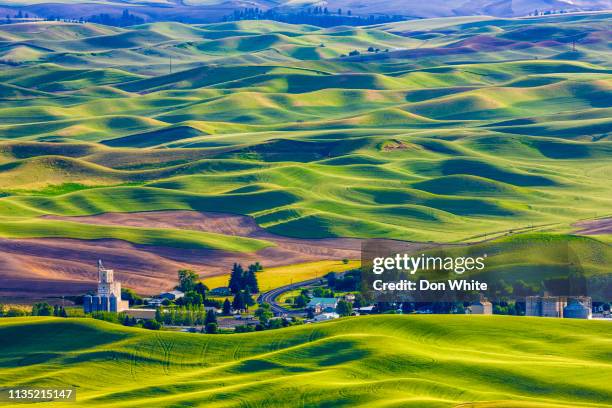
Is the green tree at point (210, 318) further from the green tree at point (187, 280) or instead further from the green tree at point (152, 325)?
the green tree at point (187, 280)

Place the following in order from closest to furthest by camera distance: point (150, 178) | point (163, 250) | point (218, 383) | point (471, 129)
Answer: point (218, 383), point (163, 250), point (150, 178), point (471, 129)

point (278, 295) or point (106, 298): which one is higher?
point (106, 298)

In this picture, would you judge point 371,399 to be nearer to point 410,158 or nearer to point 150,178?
point 150,178

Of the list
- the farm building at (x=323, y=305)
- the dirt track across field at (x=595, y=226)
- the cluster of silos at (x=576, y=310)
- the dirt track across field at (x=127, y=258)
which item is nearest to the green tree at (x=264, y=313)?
the farm building at (x=323, y=305)

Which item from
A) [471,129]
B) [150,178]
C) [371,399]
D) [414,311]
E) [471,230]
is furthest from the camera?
[471,129]

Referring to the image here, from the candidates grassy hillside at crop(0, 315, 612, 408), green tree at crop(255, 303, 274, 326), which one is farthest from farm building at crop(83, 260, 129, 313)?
grassy hillside at crop(0, 315, 612, 408)

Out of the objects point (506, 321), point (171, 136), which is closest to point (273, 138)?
point (171, 136)

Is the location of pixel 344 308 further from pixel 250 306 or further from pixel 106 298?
pixel 106 298

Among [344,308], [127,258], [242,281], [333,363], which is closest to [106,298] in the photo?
[242,281]

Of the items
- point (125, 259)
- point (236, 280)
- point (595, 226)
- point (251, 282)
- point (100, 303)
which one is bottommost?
point (100, 303)
